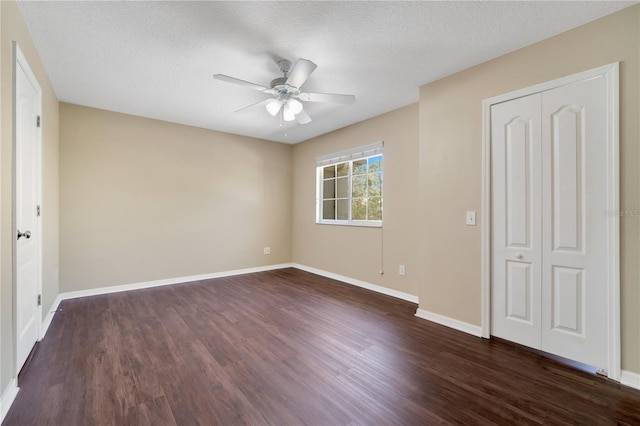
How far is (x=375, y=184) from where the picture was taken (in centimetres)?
422

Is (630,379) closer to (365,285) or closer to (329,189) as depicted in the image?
(365,285)

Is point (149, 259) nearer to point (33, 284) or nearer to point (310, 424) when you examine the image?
point (33, 284)

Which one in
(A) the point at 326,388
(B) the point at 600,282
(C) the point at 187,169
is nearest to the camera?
(A) the point at 326,388

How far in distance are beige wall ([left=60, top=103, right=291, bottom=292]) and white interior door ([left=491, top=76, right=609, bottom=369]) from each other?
3973mm

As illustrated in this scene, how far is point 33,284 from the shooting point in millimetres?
2322

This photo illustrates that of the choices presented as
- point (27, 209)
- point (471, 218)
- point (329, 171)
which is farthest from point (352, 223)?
point (27, 209)

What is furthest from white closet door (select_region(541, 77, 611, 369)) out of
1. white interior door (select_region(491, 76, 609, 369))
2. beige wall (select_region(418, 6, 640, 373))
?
beige wall (select_region(418, 6, 640, 373))

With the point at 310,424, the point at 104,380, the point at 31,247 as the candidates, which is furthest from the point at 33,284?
the point at 310,424

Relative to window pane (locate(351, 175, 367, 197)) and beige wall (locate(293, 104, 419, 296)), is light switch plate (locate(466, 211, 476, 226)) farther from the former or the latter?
window pane (locate(351, 175, 367, 197))

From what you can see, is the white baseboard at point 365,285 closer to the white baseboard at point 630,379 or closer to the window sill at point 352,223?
the window sill at point 352,223

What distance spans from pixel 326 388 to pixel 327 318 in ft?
3.91

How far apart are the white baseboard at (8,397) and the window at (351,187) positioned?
150 inches

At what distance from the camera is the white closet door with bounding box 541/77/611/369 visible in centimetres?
198

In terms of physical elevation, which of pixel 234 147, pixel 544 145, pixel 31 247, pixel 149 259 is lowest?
pixel 149 259
